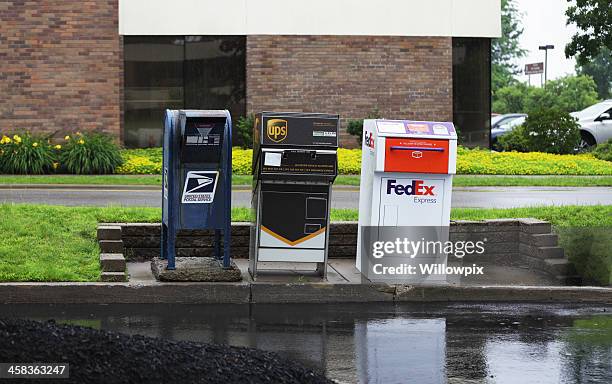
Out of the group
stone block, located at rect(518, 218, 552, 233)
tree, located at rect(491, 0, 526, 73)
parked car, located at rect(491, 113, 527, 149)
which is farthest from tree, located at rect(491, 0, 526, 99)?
stone block, located at rect(518, 218, 552, 233)

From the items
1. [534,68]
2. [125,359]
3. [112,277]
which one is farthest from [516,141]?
[534,68]

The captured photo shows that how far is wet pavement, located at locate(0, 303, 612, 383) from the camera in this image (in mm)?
7805

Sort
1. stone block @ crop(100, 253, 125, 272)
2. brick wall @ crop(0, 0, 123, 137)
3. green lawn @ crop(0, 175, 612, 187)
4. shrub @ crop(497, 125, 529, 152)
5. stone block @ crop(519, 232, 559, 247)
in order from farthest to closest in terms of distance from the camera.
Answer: shrub @ crop(497, 125, 529, 152) < brick wall @ crop(0, 0, 123, 137) < green lawn @ crop(0, 175, 612, 187) < stone block @ crop(519, 232, 559, 247) < stone block @ crop(100, 253, 125, 272)

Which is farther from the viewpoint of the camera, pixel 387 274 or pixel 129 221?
pixel 129 221

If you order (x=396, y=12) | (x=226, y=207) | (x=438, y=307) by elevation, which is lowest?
(x=438, y=307)

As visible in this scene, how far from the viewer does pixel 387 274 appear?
442 inches

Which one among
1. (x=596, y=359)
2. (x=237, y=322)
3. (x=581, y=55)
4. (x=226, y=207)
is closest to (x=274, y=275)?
(x=226, y=207)

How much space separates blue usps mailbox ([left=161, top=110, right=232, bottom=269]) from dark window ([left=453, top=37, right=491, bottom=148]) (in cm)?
1993

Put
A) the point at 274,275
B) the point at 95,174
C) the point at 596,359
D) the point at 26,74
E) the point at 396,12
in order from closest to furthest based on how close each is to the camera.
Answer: the point at 596,359 < the point at 274,275 < the point at 95,174 < the point at 26,74 < the point at 396,12

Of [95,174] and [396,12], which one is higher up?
[396,12]

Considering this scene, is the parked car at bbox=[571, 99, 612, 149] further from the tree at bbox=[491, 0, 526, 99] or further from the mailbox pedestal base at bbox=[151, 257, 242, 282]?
the tree at bbox=[491, 0, 526, 99]

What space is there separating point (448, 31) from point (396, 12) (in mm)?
1531

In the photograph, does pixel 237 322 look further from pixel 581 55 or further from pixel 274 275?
pixel 581 55

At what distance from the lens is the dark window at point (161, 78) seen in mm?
28562
